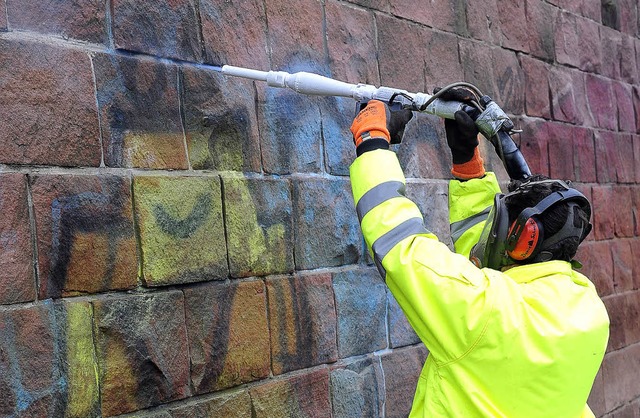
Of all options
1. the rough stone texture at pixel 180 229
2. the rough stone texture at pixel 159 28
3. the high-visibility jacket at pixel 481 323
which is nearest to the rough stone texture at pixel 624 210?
the high-visibility jacket at pixel 481 323

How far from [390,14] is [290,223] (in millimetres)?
1304

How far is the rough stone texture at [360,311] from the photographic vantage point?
329 centimetres

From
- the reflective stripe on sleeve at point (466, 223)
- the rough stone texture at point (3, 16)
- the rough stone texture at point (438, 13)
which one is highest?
the rough stone texture at point (438, 13)

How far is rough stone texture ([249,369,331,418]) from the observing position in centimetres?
288

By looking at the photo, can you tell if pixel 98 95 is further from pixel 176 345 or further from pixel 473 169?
pixel 473 169

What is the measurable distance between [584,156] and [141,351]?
12.7 feet

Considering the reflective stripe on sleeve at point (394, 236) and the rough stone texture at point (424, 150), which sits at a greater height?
the rough stone texture at point (424, 150)

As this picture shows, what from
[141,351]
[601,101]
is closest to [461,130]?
[141,351]

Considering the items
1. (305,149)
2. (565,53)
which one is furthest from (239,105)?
(565,53)

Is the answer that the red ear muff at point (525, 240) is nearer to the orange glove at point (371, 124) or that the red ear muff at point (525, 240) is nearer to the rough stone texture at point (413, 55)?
the orange glove at point (371, 124)

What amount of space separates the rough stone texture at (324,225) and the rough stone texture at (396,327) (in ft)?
1.08

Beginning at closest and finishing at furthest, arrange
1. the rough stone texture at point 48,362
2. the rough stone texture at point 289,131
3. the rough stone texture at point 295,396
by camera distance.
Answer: the rough stone texture at point 48,362, the rough stone texture at point 295,396, the rough stone texture at point 289,131

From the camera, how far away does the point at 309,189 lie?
126 inches

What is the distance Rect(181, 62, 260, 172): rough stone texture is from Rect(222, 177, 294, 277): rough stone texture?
0.31ft
